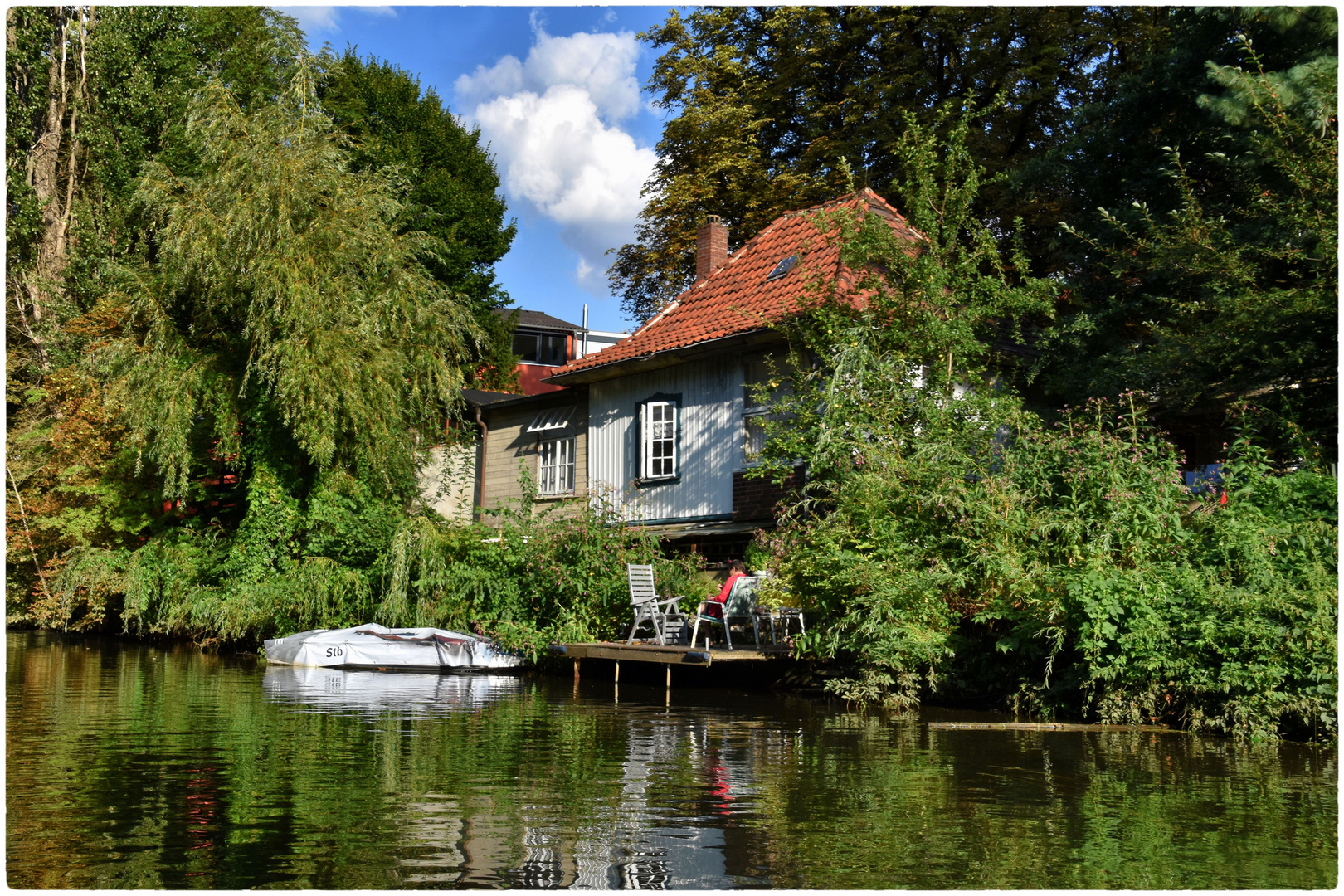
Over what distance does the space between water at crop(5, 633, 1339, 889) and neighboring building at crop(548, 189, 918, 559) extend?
313 inches

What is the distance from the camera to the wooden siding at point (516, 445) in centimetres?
2562

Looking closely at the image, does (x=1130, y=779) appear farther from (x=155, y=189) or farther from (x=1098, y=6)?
(x=1098, y=6)

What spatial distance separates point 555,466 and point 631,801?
733 inches

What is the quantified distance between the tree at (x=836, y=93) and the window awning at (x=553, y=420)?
8.03m

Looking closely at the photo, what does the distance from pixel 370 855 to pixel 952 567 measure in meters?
9.23

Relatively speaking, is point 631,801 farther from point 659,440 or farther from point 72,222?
point 72,222

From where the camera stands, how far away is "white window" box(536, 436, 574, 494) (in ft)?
84.8

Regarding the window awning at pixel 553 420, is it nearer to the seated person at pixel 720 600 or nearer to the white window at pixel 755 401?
the white window at pixel 755 401

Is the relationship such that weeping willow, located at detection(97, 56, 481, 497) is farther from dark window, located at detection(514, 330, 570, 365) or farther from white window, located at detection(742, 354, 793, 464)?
dark window, located at detection(514, 330, 570, 365)

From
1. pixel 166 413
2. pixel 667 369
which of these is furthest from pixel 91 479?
pixel 667 369

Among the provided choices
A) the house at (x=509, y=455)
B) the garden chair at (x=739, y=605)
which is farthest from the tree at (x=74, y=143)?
the garden chair at (x=739, y=605)

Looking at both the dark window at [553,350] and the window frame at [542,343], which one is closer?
the window frame at [542,343]

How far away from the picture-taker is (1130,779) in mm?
9008

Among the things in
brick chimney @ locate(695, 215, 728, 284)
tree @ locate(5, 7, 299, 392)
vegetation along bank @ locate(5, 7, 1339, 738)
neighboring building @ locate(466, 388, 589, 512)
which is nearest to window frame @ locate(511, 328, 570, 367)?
vegetation along bank @ locate(5, 7, 1339, 738)
